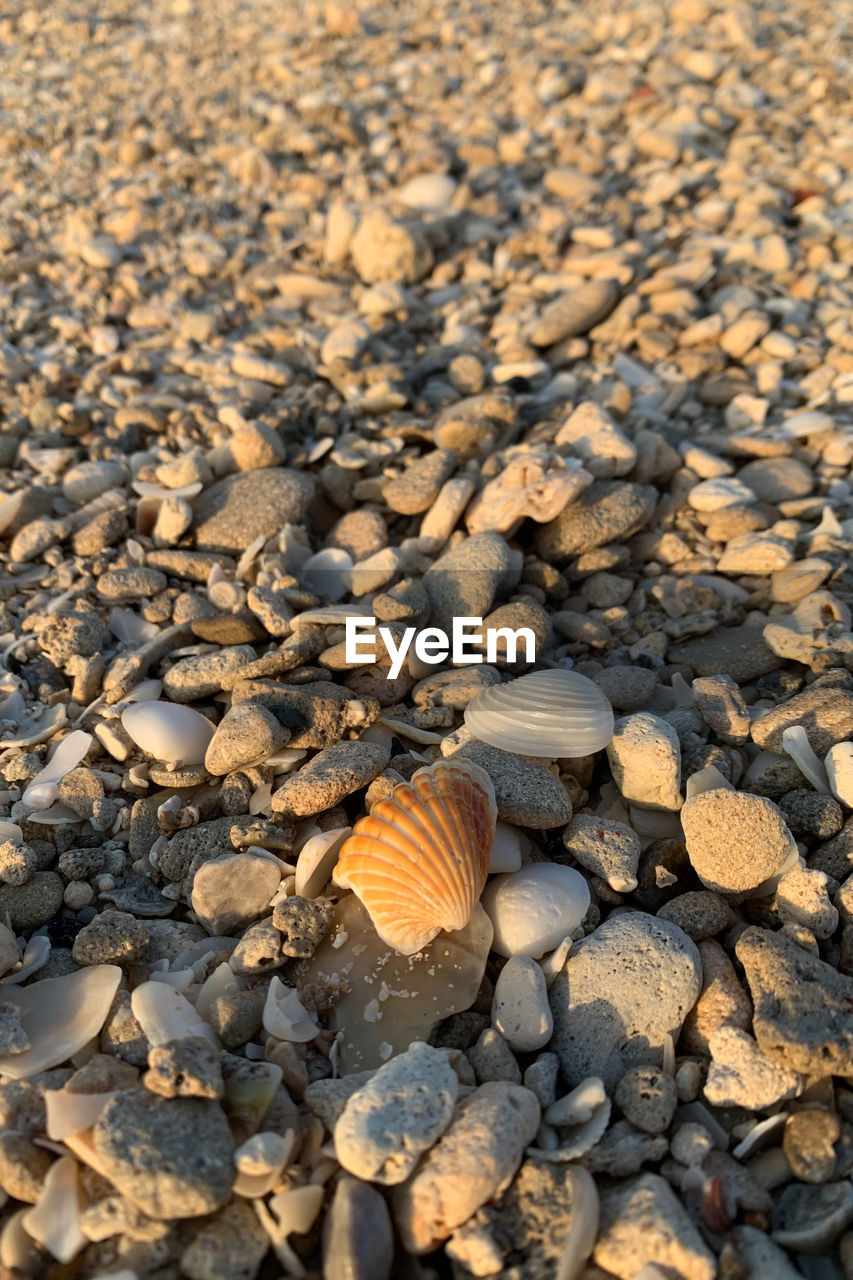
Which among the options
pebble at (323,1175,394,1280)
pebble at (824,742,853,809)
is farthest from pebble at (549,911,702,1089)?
pebble at (824,742,853,809)

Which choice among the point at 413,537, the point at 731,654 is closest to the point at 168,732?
the point at 413,537

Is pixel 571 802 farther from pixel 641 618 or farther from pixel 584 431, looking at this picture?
pixel 584 431

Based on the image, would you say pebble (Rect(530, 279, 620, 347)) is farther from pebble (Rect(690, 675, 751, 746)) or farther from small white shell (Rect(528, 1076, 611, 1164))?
small white shell (Rect(528, 1076, 611, 1164))

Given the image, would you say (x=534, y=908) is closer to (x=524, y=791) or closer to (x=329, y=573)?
(x=524, y=791)

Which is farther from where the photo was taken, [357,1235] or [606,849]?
[606,849]

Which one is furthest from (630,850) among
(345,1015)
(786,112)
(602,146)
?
(786,112)

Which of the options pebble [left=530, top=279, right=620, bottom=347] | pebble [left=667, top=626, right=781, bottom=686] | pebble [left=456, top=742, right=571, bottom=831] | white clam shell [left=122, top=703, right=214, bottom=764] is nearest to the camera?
pebble [left=456, top=742, right=571, bottom=831]
